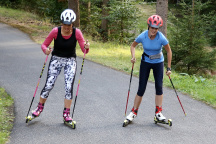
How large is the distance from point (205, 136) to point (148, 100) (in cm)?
236

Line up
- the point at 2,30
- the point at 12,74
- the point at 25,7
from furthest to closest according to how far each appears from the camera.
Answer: the point at 25,7 → the point at 2,30 → the point at 12,74

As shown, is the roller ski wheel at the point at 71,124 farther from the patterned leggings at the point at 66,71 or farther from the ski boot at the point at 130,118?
the ski boot at the point at 130,118

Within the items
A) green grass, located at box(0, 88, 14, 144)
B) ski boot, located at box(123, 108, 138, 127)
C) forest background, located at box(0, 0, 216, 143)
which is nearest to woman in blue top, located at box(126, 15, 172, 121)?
ski boot, located at box(123, 108, 138, 127)

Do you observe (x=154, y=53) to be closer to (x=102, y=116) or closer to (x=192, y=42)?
(x=102, y=116)

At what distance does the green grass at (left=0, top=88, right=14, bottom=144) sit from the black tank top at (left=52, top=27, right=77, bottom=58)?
1.58 metres

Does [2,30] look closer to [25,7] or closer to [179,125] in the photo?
Answer: [25,7]

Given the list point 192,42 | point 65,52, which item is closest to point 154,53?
point 65,52

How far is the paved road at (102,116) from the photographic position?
17.5ft

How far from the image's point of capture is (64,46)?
557 cm

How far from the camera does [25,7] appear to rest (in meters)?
31.0

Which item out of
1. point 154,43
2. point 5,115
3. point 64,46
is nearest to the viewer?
point 64,46

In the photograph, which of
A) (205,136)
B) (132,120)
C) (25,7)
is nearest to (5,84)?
(132,120)

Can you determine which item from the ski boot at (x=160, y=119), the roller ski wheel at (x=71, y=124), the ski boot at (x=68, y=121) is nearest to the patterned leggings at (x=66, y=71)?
the ski boot at (x=68, y=121)

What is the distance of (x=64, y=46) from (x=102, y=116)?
1773 mm
